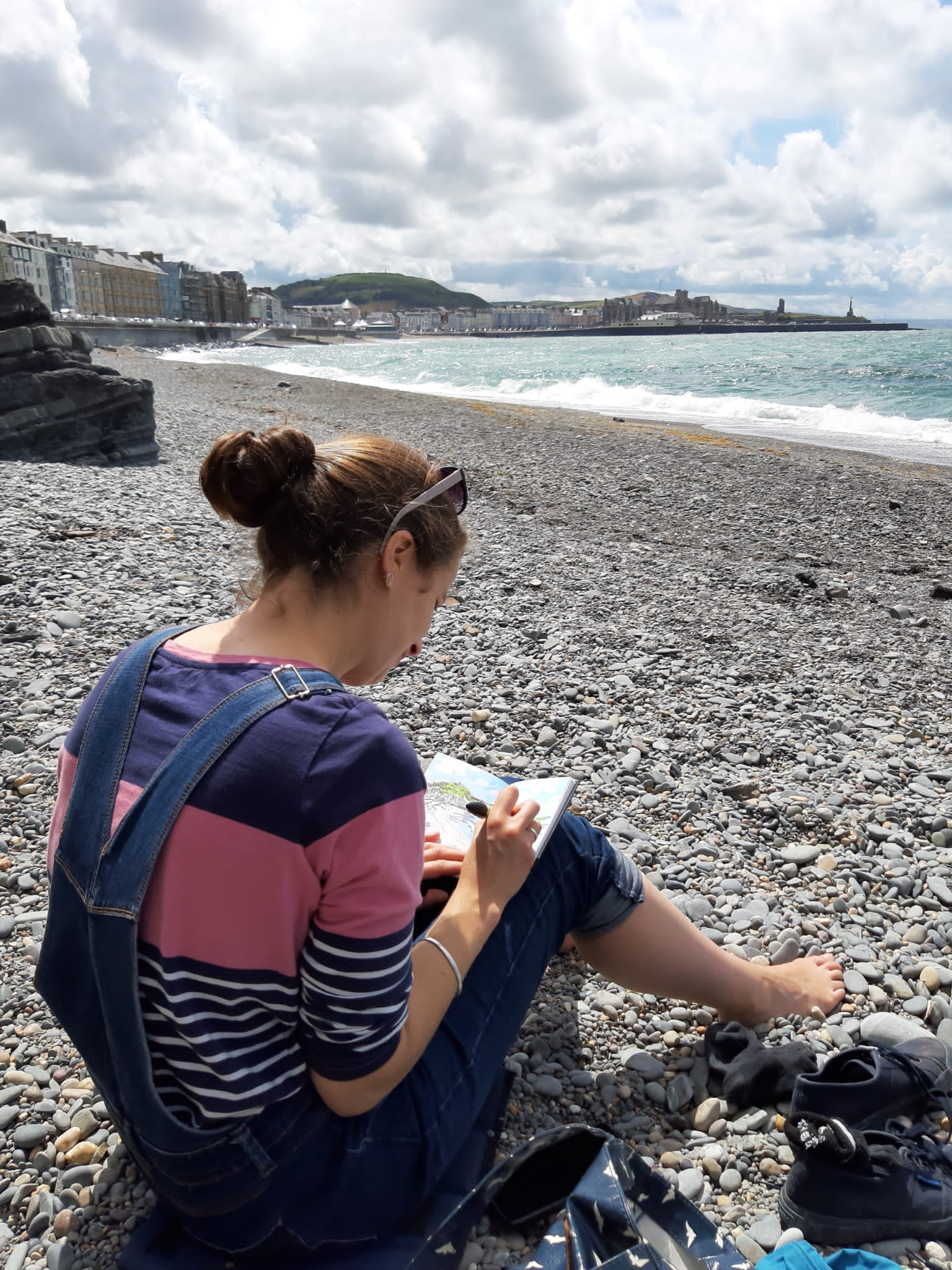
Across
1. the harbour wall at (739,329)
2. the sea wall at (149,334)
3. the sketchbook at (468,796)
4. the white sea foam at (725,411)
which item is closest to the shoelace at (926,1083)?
the sketchbook at (468,796)

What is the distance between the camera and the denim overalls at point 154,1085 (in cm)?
126

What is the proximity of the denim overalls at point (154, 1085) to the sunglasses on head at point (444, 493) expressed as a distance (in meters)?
0.33

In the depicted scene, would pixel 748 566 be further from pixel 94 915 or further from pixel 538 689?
pixel 94 915

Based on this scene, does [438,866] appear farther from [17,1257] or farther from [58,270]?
[58,270]

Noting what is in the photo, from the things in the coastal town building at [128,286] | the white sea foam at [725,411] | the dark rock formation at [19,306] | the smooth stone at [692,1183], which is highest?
the coastal town building at [128,286]

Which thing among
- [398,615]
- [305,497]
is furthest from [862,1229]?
[305,497]

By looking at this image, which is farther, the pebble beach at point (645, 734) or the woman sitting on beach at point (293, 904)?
the pebble beach at point (645, 734)

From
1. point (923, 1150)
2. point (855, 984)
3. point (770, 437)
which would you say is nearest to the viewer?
point (923, 1150)

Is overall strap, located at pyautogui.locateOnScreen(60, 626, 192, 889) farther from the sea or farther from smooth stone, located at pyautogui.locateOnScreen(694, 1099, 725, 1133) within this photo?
the sea

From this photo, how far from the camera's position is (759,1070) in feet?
7.16

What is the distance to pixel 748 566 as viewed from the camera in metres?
7.23

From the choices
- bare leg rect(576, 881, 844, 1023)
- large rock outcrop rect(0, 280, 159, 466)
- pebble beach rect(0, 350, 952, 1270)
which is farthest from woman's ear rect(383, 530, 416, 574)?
large rock outcrop rect(0, 280, 159, 466)

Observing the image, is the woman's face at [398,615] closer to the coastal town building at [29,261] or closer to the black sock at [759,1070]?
the black sock at [759,1070]

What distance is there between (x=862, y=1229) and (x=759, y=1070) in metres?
0.40
